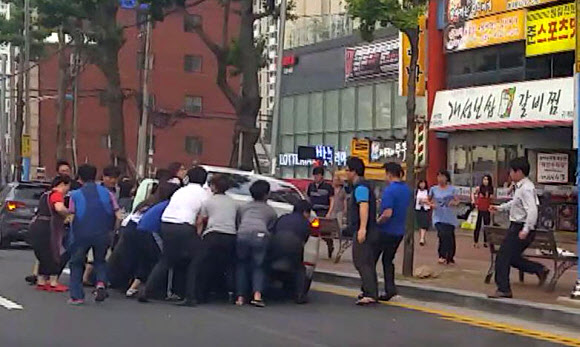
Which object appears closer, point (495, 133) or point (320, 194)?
point (320, 194)

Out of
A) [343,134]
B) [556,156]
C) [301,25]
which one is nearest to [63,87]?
[301,25]

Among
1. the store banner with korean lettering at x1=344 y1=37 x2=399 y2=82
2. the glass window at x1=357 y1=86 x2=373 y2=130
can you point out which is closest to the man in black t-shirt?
the store banner with korean lettering at x1=344 y1=37 x2=399 y2=82

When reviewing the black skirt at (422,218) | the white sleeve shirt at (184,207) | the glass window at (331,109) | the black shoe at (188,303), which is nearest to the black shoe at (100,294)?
→ the black shoe at (188,303)

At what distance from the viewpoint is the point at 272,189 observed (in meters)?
15.3

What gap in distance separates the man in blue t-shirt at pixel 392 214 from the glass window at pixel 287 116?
28.1 meters

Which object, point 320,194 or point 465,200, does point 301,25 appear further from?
point 320,194

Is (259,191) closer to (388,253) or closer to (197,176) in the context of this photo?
(197,176)

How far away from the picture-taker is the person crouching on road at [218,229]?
1268 cm

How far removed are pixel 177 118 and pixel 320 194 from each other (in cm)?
4990

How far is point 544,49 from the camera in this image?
25.8 metres

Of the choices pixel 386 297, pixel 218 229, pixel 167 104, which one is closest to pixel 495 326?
pixel 386 297

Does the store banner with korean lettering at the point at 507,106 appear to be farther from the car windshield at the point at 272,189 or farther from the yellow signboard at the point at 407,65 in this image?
the car windshield at the point at 272,189

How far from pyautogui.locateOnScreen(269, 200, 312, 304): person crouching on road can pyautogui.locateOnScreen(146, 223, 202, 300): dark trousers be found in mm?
1014

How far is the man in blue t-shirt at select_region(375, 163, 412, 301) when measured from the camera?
1292 cm
